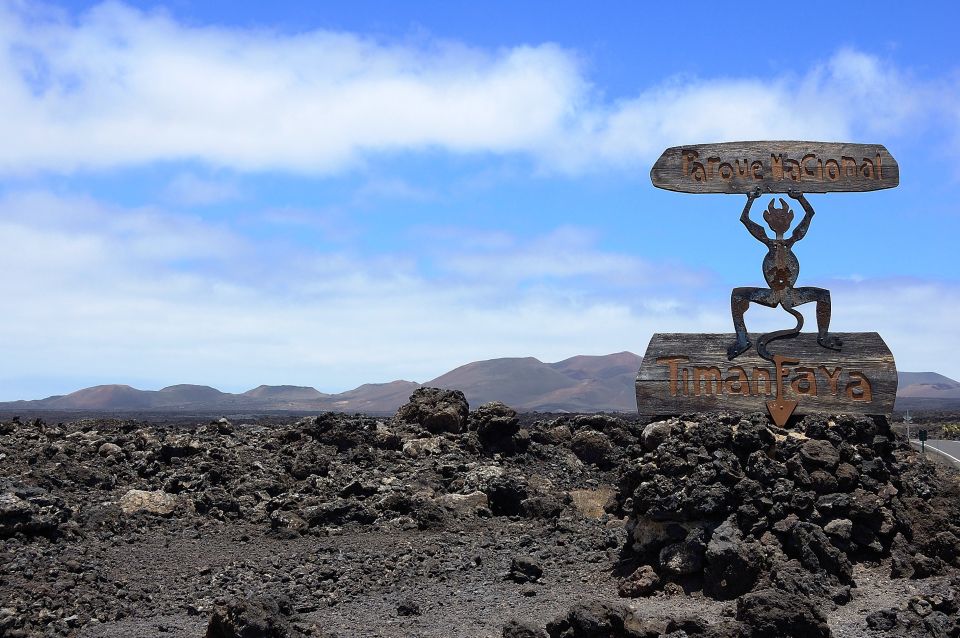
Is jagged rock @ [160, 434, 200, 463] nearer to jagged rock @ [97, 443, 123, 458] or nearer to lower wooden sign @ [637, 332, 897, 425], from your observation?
jagged rock @ [97, 443, 123, 458]

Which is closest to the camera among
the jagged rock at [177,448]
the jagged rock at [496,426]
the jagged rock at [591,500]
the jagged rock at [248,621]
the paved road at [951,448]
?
the jagged rock at [248,621]

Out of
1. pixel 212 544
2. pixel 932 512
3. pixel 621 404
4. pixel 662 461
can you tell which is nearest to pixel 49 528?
pixel 212 544

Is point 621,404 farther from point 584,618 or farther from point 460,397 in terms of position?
point 584,618

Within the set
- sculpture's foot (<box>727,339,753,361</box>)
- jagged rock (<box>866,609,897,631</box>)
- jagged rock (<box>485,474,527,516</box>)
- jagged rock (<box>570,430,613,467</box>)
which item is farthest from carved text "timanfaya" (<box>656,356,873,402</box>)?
jagged rock (<box>570,430,613,467</box>)

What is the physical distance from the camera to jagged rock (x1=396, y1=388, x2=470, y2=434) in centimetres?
2003

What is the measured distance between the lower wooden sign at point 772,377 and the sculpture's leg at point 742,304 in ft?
0.22

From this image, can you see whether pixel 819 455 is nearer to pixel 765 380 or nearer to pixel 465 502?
pixel 765 380

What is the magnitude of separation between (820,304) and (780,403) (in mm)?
1099

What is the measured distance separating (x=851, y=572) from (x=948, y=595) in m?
0.89

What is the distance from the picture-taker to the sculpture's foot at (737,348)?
10.7 m

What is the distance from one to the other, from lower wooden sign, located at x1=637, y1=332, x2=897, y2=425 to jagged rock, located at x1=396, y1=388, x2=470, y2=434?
31.0ft

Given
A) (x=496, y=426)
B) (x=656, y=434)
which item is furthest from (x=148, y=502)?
(x=656, y=434)

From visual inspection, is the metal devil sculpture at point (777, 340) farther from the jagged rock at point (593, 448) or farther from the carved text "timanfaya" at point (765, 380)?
the jagged rock at point (593, 448)

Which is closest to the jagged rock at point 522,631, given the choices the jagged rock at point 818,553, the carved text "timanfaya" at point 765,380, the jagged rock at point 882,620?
the jagged rock at point 818,553
